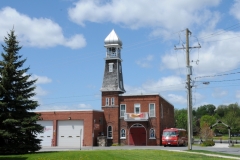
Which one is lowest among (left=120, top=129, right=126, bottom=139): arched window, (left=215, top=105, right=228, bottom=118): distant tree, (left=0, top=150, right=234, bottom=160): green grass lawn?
(left=0, top=150, right=234, bottom=160): green grass lawn

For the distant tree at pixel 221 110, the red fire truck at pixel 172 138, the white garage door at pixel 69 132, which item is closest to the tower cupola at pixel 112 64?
the white garage door at pixel 69 132

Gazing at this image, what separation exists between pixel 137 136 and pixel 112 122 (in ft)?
13.0

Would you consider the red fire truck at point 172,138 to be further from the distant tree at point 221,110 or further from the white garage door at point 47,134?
the distant tree at point 221,110

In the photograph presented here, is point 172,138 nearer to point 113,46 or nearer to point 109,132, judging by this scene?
point 109,132

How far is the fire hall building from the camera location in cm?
4572

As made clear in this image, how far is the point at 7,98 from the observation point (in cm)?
2602

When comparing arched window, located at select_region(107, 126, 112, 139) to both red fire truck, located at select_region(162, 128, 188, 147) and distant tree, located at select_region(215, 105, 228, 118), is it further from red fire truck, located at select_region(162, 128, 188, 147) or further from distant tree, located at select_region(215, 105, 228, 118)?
distant tree, located at select_region(215, 105, 228, 118)

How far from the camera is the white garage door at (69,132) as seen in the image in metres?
46.1

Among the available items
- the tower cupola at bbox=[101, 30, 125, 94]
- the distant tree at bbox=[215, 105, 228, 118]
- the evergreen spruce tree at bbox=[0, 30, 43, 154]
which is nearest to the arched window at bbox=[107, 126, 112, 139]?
the tower cupola at bbox=[101, 30, 125, 94]

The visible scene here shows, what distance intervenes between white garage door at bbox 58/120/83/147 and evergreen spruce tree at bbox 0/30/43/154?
63.3ft

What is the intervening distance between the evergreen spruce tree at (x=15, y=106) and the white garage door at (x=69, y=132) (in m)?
19.3

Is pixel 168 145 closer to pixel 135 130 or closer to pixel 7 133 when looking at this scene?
pixel 135 130

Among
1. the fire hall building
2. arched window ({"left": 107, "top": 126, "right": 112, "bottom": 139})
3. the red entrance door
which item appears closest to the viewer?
the fire hall building

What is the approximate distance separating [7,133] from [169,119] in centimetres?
3609
